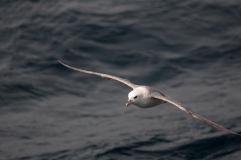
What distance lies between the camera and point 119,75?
19484 mm

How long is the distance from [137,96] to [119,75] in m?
5.55

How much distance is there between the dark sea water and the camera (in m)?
17.8

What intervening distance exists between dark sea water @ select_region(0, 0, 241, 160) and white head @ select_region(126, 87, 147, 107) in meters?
3.53

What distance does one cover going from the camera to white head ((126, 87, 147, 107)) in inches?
548

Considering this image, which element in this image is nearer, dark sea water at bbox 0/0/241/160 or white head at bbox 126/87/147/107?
white head at bbox 126/87/147/107

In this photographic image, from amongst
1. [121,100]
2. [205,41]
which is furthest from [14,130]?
[205,41]

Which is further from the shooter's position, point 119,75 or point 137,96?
point 119,75

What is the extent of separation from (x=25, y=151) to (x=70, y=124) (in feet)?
6.55

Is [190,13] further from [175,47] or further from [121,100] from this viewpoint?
[121,100]

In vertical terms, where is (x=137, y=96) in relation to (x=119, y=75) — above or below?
below

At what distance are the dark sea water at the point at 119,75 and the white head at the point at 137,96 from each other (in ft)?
11.6

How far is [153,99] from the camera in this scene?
14.6 metres

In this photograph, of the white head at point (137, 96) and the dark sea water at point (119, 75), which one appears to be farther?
the dark sea water at point (119, 75)

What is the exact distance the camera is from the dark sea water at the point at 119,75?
1781cm
